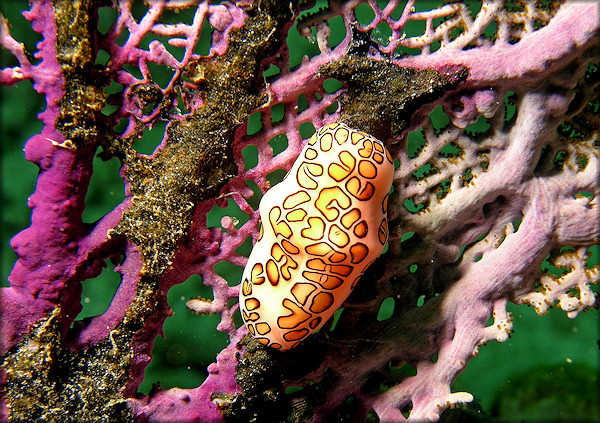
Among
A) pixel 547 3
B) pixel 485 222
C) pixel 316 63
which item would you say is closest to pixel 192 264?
pixel 316 63

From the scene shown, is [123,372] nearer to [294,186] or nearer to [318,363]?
[318,363]

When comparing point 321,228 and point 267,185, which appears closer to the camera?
point 321,228

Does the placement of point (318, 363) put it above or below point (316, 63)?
below

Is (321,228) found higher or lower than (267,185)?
lower

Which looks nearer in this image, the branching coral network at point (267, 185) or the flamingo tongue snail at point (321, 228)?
the flamingo tongue snail at point (321, 228)
